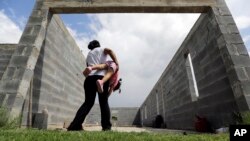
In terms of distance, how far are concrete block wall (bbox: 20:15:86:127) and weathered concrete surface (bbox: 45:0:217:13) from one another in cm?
82

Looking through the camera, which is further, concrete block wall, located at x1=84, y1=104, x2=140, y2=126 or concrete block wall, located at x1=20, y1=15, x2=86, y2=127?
concrete block wall, located at x1=84, y1=104, x2=140, y2=126

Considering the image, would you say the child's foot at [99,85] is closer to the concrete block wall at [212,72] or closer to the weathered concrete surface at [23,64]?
the weathered concrete surface at [23,64]

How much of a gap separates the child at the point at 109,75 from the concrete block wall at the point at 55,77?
7.03 ft

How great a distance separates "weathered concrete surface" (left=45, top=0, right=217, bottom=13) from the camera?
5902 mm

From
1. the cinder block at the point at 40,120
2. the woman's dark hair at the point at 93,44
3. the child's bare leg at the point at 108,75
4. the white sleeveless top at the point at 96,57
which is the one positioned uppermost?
the woman's dark hair at the point at 93,44

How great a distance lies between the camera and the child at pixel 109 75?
3.94 metres

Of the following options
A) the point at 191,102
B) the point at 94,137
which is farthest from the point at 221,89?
the point at 94,137

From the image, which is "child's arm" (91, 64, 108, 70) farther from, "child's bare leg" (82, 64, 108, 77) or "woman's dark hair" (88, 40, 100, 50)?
"woman's dark hair" (88, 40, 100, 50)

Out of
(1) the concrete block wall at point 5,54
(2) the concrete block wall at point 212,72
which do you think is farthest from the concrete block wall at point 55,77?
(2) the concrete block wall at point 212,72

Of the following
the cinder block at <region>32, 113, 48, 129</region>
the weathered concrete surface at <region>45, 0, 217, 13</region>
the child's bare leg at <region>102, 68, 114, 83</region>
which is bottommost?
the cinder block at <region>32, 113, 48, 129</region>

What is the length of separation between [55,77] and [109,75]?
365cm

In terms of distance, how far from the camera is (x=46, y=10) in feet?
19.3

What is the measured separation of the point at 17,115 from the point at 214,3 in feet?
15.8

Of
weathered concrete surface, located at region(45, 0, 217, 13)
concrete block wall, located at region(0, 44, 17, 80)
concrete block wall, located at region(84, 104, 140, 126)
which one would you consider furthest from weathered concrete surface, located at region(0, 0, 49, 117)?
concrete block wall, located at region(84, 104, 140, 126)
